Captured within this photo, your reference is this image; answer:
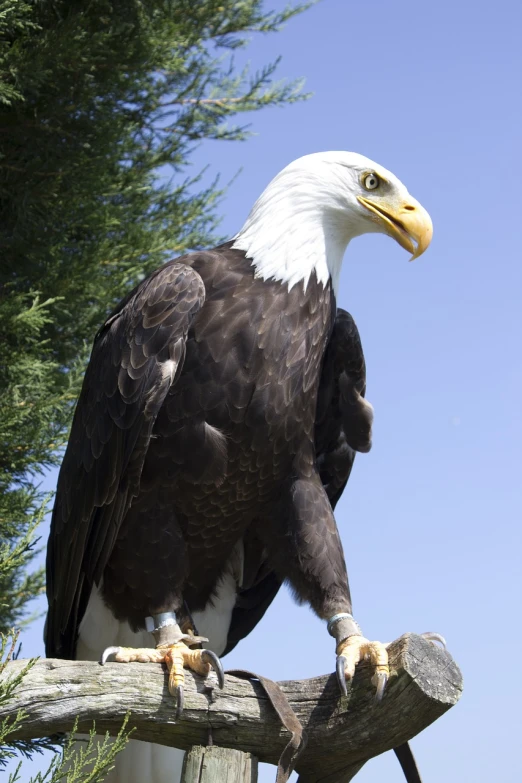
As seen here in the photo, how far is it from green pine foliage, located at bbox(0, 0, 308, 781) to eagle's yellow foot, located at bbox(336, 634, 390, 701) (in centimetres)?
198

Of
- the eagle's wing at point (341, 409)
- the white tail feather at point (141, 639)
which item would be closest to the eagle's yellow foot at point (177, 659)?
the white tail feather at point (141, 639)

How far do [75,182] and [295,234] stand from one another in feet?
6.70

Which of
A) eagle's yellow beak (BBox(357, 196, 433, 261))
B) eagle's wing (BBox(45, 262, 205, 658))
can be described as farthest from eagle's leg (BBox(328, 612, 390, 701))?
eagle's yellow beak (BBox(357, 196, 433, 261))

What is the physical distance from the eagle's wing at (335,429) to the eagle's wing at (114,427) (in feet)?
2.23

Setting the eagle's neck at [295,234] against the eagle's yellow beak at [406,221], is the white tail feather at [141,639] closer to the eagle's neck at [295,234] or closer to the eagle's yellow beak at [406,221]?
the eagle's neck at [295,234]

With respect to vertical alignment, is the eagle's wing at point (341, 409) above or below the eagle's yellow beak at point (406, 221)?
below

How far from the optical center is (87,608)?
339 centimetres

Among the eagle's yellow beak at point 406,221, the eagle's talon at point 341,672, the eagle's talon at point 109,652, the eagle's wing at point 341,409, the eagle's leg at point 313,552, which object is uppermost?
the eagle's yellow beak at point 406,221

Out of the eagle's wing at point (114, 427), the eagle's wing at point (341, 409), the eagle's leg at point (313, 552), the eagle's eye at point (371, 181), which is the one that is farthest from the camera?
the eagle's wing at point (341, 409)

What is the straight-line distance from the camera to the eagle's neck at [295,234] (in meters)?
3.29

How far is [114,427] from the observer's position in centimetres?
312

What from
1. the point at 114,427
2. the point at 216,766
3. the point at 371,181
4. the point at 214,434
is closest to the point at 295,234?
the point at 371,181

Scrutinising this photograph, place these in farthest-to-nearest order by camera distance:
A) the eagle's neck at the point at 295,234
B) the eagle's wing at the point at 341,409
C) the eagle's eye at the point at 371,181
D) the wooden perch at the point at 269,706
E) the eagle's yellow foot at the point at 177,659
Result: 1. the eagle's wing at the point at 341,409
2. the eagle's eye at the point at 371,181
3. the eagle's neck at the point at 295,234
4. the eagle's yellow foot at the point at 177,659
5. the wooden perch at the point at 269,706

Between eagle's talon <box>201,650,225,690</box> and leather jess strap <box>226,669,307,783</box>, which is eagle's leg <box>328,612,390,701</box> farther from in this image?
eagle's talon <box>201,650,225,690</box>
